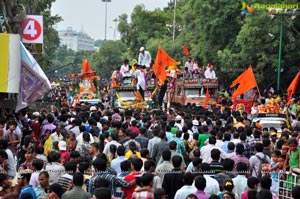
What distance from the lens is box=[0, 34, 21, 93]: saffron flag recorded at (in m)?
16.9

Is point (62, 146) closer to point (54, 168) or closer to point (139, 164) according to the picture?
point (54, 168)

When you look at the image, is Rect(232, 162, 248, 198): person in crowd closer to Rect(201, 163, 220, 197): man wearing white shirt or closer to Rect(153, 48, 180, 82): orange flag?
Rect(201, 163, 220, 197): man wearing white shirt

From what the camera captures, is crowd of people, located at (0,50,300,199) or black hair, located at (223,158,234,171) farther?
black hair, located at (223,158,234,171)

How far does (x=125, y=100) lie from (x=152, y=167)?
20.6 meters

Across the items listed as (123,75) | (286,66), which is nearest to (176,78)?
(123,75)

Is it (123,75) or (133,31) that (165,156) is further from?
(133,31)

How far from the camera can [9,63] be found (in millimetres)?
17062

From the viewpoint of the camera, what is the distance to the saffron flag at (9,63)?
16891mm

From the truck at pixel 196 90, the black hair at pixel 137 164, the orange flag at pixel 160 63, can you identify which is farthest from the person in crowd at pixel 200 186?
the truck at pixel 196 90

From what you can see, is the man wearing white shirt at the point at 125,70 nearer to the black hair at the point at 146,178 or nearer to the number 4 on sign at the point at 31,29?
the number 4 on sign at the point at 31,29

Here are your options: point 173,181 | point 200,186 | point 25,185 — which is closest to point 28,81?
point 173,181

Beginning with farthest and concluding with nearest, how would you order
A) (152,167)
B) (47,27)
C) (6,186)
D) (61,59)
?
(61,59)
(47,27)
(152,167)
(6,186)

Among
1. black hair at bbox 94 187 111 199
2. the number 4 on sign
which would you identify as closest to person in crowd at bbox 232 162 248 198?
black hair at bbox 94 187 111 199

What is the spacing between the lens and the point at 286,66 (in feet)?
144
